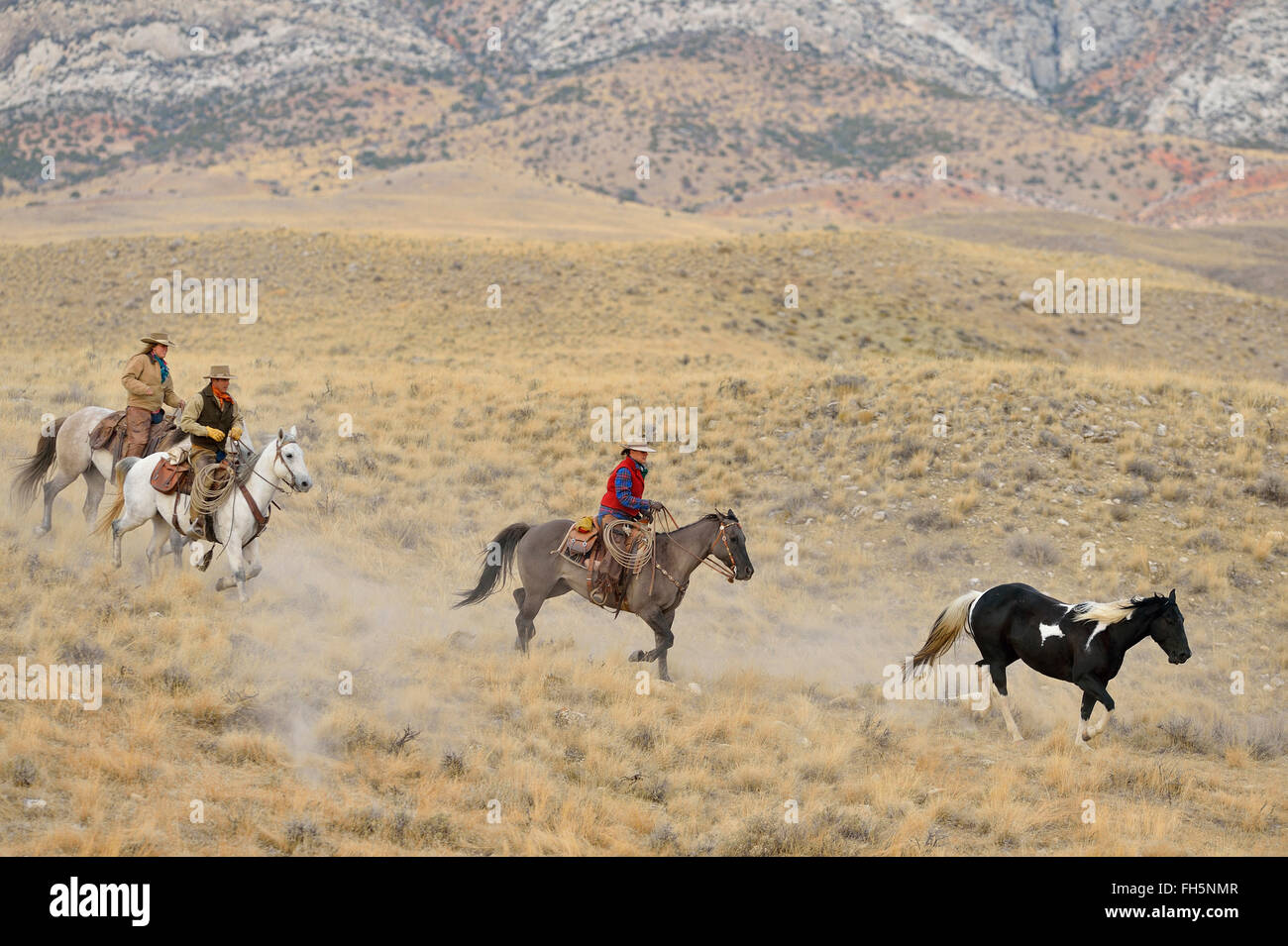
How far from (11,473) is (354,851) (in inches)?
487

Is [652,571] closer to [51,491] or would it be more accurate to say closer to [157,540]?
[157,540]

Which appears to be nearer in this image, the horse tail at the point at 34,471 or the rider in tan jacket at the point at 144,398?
the rider in tan jacket at the point at 144,398

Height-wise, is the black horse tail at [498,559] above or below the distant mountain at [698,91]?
below

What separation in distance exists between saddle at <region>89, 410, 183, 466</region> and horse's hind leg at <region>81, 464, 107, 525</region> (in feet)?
1.95

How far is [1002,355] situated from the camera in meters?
34.9

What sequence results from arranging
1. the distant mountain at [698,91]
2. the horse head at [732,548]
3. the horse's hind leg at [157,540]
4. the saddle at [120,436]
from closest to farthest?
the horse head at [732,548] < the horse's hind leg at [157,540] < the saddle at [120,436] < the distant mountain at [698,91]

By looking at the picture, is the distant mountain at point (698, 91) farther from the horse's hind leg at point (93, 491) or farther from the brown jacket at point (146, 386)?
the brown jacket at point (146, 386)

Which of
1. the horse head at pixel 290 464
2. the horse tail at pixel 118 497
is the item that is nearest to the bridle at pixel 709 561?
the horse head at pixel 290 464

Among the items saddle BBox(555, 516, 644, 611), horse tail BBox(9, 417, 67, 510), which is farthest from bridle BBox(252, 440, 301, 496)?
horse tail BBox(9, 417, 67, 510)

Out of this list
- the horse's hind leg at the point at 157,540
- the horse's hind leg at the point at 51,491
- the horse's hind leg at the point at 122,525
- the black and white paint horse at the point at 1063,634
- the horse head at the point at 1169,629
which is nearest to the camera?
the horse head at the point at 1169,629

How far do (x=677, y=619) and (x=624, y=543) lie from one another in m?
3.89

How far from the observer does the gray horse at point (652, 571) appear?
10820 mm

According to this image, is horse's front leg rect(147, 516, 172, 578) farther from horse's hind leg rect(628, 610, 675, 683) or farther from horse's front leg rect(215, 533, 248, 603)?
horse's hind leg rect(628, 610, 675, 683)

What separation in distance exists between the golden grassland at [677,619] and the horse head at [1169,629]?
49.7 inches
